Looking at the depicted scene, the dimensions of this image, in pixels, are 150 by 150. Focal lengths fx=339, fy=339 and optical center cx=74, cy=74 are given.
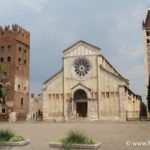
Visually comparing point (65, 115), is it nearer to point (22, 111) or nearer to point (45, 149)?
point (22, 111)

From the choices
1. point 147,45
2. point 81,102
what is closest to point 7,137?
point 81,102

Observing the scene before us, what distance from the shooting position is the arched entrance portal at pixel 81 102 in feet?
169

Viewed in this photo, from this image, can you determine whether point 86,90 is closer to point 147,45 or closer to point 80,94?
point 80,94

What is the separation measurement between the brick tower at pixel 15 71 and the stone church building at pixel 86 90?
8843 mm

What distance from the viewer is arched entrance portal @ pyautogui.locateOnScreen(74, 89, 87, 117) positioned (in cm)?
5141

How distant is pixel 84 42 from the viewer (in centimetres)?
5238

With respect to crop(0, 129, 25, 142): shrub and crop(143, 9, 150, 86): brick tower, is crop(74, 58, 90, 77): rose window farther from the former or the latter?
crop(0, 129, 25, 142): shrub

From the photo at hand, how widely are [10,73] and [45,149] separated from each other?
151ft

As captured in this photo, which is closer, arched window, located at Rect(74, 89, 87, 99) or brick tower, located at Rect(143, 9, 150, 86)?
arched window, located at Rect(74, 89, 87, 99)

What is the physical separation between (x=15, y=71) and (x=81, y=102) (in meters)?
15.1

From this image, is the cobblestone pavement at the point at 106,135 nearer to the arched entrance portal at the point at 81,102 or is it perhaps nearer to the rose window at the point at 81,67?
the arched entrance portal at the point at 81,102

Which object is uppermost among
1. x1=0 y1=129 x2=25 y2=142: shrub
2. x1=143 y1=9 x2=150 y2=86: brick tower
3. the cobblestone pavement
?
x1=143 y1=9 x2=150 y2=86: brick tower

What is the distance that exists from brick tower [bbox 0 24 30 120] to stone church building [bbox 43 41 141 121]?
29.0ft

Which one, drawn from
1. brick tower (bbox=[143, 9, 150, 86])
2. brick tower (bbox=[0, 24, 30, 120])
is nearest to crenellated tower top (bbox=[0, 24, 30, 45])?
brick tower (bbox=[0, 24, 30, 120])
